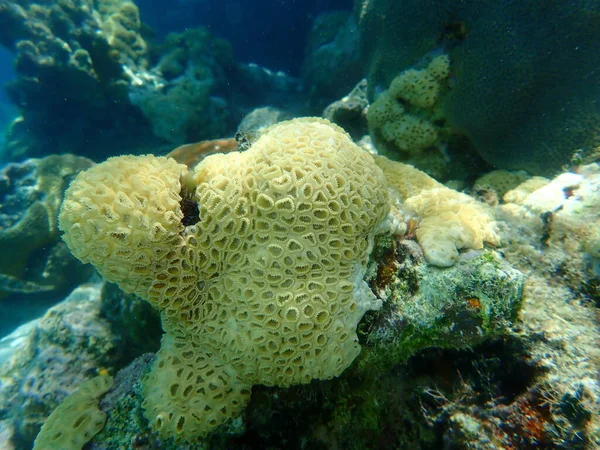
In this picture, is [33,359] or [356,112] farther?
[356,112]

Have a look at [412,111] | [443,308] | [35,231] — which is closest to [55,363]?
[35,231]

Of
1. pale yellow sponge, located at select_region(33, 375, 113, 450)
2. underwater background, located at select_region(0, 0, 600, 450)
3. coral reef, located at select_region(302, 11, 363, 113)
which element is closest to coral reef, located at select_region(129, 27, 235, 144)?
coral reef, located at select_region(302, 11, 363, 113)

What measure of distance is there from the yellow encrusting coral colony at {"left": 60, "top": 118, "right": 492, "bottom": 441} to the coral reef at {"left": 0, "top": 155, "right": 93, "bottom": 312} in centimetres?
824

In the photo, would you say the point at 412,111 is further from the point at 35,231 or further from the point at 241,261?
the point at 35,231

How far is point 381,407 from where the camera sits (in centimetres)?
282

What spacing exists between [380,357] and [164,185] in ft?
7.41

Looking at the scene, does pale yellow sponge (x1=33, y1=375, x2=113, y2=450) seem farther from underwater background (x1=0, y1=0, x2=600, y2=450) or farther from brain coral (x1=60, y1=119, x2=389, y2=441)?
brain coral (x1=60, y1=119, x2=389, y2=441)

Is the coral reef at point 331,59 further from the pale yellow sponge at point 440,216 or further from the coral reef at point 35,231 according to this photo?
the pale yellow sponge at point 440,216

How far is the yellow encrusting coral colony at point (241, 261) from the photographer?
2379 mm

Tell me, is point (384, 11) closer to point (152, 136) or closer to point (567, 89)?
point (567, 89)

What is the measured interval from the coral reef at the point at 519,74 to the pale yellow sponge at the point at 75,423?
6463 millimetres

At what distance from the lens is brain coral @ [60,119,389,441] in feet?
7.83

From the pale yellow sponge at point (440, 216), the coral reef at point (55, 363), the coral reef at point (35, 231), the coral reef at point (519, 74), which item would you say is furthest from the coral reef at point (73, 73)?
the pale yellow sponge at point (440, 216)

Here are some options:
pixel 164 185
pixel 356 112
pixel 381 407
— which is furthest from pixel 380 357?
pixel 356 112
